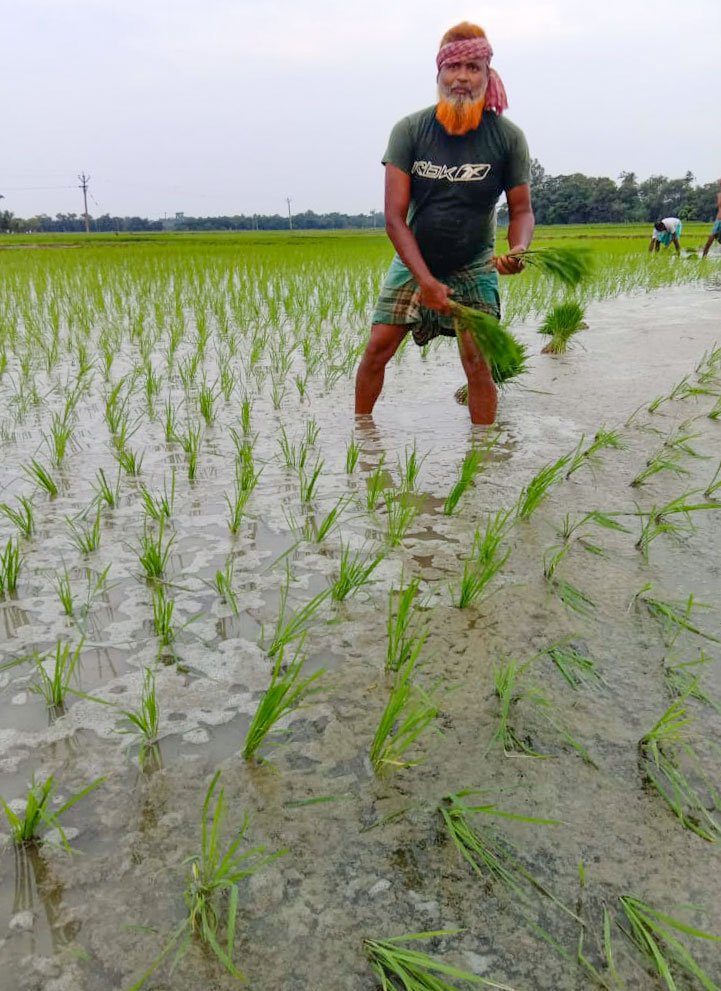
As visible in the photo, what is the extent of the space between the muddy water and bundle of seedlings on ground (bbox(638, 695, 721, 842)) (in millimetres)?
22

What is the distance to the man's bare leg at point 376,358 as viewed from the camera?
2.81 meters

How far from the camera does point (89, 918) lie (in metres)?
0.79

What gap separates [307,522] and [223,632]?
0.58 m

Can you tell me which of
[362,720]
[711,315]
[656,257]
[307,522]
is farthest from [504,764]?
[656,257]

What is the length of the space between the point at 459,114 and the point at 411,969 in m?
2.53

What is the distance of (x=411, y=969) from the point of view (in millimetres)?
719

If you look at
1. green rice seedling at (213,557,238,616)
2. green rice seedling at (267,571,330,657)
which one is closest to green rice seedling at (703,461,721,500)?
green rice seedling at (267,571,330,657)

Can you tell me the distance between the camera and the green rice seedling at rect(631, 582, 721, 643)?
4.46 ft

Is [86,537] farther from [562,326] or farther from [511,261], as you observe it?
[562,326]

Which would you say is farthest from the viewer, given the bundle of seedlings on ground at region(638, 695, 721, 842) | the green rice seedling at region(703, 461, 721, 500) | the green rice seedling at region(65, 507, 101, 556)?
the green rice seedling at region(703, 461, 721, 500)

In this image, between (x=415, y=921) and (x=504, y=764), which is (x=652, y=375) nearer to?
(x=504, y=764)

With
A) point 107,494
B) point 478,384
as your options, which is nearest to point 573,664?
point 107,494

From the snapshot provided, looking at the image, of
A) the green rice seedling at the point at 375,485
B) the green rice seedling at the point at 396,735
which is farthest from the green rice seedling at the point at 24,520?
the green rice seedling at the point at 396,735

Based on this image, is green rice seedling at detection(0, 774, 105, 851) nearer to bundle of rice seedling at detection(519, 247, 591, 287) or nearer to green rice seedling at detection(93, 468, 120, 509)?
green rice seedling at detection(93, 468, 120, 509)
